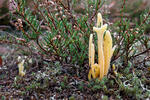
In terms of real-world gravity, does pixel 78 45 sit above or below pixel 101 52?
above

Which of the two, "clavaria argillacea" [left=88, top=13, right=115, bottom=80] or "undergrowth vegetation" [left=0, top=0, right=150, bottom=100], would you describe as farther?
"undergrowth vegetation" [left=0, top=0, right=150, bottom=100]

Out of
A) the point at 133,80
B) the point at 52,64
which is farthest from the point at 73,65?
the point at 133,80

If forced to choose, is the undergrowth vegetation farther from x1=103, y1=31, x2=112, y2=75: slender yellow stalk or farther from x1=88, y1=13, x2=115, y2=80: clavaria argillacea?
x1=103, y1=31, x2=112, y2=75: slender yellow stalk

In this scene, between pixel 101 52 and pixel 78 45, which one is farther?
pixel 78 45

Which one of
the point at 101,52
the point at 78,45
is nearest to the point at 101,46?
the point at 101,52

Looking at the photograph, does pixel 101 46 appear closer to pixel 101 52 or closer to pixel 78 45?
pixel 101 52

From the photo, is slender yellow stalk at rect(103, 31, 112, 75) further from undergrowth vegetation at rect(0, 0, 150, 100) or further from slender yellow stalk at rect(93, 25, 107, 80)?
undergrowth vegetation at rect(0, 0, 150, 100)

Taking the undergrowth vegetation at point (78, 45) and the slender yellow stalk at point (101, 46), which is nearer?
the slender yellow stalk at point (101, 46)

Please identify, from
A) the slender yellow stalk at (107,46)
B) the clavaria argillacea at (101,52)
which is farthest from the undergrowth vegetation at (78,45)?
the slender yellow stalk at (107,46)

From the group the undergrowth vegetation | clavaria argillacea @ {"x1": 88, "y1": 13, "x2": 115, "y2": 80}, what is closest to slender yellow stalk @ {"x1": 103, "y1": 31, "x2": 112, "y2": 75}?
clavaria argillacea @ {"x1": 88, "y1": 13, "x2": 115, "y2": 80}

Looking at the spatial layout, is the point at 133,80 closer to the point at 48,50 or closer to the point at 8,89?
the point at 48,50

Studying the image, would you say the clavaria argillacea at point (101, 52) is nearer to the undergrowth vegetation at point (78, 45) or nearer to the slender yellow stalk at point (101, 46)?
the slender yellow stalk at point (101, 46)
